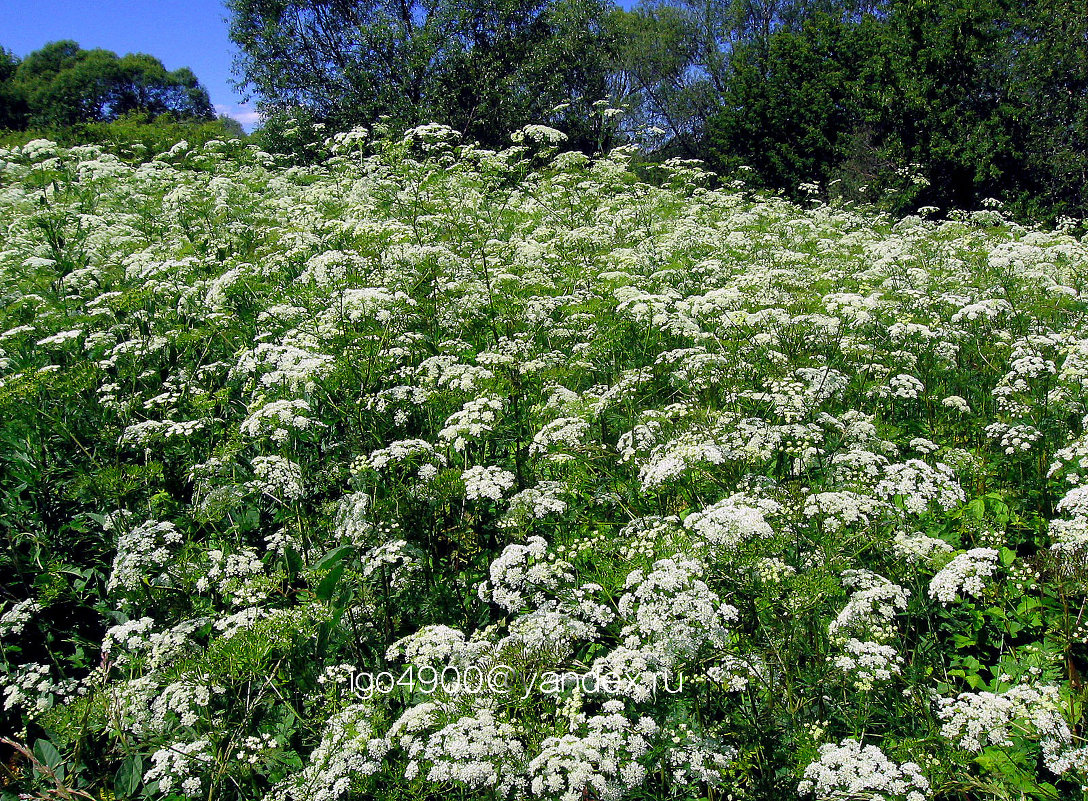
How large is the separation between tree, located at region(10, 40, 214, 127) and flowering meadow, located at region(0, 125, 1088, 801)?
57434mm

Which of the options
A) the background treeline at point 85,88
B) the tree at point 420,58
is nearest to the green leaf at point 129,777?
the tree at point 420,58

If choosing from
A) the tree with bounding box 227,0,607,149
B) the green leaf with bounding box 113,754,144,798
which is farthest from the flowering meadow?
the tree with bounding box 227,0,607,149

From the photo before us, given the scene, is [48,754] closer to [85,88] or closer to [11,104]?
[11,104]

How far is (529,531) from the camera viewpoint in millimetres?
3891

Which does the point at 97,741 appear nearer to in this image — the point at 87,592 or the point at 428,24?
the point at 87,592

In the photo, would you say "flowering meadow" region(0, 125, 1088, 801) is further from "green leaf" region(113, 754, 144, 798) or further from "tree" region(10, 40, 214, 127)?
"tree" region(10, 40, 214, 127)

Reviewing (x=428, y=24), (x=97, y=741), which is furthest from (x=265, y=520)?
(x=428, y=24)

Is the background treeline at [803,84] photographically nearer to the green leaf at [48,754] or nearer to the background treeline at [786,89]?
the background treeline at [786,89]

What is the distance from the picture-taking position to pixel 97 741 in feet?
10.7

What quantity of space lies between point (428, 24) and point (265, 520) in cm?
2210

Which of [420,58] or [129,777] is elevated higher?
[420,58]

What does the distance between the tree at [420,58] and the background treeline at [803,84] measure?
0.05 m

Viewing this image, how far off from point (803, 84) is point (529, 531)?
25.9m

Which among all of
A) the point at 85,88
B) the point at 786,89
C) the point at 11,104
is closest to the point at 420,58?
the point at 786,89
